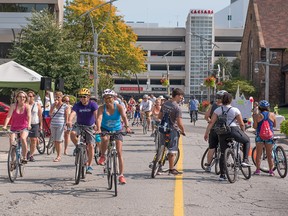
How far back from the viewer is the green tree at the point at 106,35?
5547 centimetres

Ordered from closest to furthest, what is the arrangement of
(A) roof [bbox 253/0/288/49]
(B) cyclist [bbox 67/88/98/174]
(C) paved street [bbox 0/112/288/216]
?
(C) paved street [bbox 0/112/288/216], (B) cyclist [bbox 67/88/98/174], (A) roof [bbox 253/0/288/49]

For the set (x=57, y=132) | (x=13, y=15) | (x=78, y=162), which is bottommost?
(x=78, y=162)

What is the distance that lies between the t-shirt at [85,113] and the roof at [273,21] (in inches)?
2209

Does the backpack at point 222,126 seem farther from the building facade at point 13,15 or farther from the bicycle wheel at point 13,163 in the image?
the building facade at point 13,15

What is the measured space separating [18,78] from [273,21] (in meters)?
52.2

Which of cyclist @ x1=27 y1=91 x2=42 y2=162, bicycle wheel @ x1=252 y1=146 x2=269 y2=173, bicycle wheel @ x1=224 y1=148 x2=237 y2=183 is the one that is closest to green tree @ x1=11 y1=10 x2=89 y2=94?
cyclist @ x1=27 y1=91 x2=42 y2=162

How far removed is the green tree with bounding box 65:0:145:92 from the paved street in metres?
41.6

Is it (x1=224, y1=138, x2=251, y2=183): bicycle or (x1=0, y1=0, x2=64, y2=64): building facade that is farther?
(x1=0, y1=0, x2=64, y2=64): building facade

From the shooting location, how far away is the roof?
66.5 m

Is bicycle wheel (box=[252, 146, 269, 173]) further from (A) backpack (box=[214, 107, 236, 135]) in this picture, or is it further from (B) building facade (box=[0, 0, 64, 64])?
(B) building facade (box=[0, 0, 64, 64])

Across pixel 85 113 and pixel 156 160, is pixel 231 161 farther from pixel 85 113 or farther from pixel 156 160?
pixel 85 113

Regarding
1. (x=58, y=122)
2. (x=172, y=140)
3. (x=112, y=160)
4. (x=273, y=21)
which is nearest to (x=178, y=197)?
(x=112, y=160)

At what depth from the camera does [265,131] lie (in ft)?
40.8

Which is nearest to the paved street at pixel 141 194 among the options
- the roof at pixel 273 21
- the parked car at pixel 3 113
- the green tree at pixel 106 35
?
the parked car at pixel 3 113
